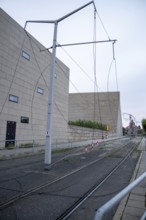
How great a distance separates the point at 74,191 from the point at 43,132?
16.6 meters

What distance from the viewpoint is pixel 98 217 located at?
1.94 meters

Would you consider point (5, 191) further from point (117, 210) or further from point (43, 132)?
point (43, 132)

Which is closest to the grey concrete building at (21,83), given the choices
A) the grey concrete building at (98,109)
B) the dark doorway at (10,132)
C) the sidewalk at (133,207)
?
the dark doorway at (10,132)

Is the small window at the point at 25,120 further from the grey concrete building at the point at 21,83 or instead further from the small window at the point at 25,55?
the small window at the point at 25,55

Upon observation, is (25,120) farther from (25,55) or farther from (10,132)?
(25,55)

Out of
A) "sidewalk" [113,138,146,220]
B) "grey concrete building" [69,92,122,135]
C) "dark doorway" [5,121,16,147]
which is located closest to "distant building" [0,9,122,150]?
"dark doorway" [5,121,16,147]

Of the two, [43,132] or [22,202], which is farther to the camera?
[43,132]

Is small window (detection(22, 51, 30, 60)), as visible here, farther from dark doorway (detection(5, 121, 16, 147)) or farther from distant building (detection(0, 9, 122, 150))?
dark doorway (detection(5, 121, 16, 147))

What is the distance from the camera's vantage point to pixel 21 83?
750 inches

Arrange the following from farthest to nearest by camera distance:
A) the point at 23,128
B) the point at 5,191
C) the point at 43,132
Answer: the point at 43,132, the point at 23,128, the point at 5,191

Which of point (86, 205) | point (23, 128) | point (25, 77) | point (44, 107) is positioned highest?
point (25, 77)

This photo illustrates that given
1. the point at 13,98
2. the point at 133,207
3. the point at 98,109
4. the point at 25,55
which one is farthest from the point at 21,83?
the point at 98,109

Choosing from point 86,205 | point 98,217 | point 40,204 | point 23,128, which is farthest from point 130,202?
point 23,128

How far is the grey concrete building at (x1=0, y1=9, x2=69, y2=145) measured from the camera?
55.3 ft
